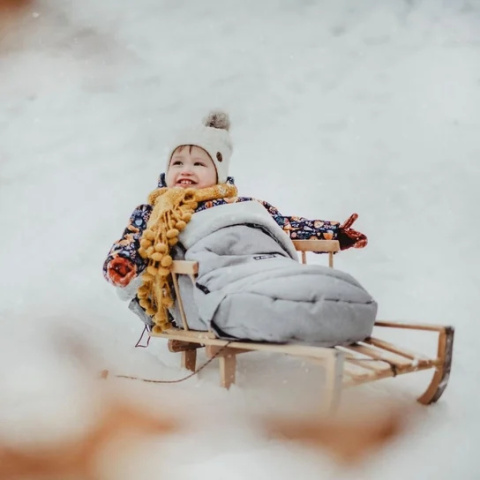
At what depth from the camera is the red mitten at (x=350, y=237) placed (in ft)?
A: 7.18

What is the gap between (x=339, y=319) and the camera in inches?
60.4

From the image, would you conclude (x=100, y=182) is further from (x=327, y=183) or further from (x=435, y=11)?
(x=435, y=11)

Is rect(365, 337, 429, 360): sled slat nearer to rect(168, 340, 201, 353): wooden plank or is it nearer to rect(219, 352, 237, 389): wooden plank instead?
rect(219, 352, 237, 389): wooden plank

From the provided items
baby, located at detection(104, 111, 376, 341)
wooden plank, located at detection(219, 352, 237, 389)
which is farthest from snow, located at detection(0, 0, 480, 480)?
baby, located at detection(104, 111, 376, 341)

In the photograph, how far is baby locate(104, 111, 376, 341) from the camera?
167 cm

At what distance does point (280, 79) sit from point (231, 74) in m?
0.31

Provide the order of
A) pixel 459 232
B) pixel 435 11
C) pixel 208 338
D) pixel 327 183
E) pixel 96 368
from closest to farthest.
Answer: pixel 208 338 < pixel 96 368 < pixel 459 232 < pixel 327 183 < pixel 435 11

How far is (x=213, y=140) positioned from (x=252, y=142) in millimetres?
1468

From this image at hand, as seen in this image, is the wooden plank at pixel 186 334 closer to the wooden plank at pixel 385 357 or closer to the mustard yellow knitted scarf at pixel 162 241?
the mustard yellow knitted scarf at pixel 162 241

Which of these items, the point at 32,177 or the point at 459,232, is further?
the point at 32,177

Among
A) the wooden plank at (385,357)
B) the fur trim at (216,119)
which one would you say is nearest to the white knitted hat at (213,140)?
the fur trim at (216,119)

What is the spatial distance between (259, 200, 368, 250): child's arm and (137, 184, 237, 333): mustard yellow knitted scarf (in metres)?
0.34

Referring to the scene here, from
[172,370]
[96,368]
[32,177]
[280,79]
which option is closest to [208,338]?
[172,370]

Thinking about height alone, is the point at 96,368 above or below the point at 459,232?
below
